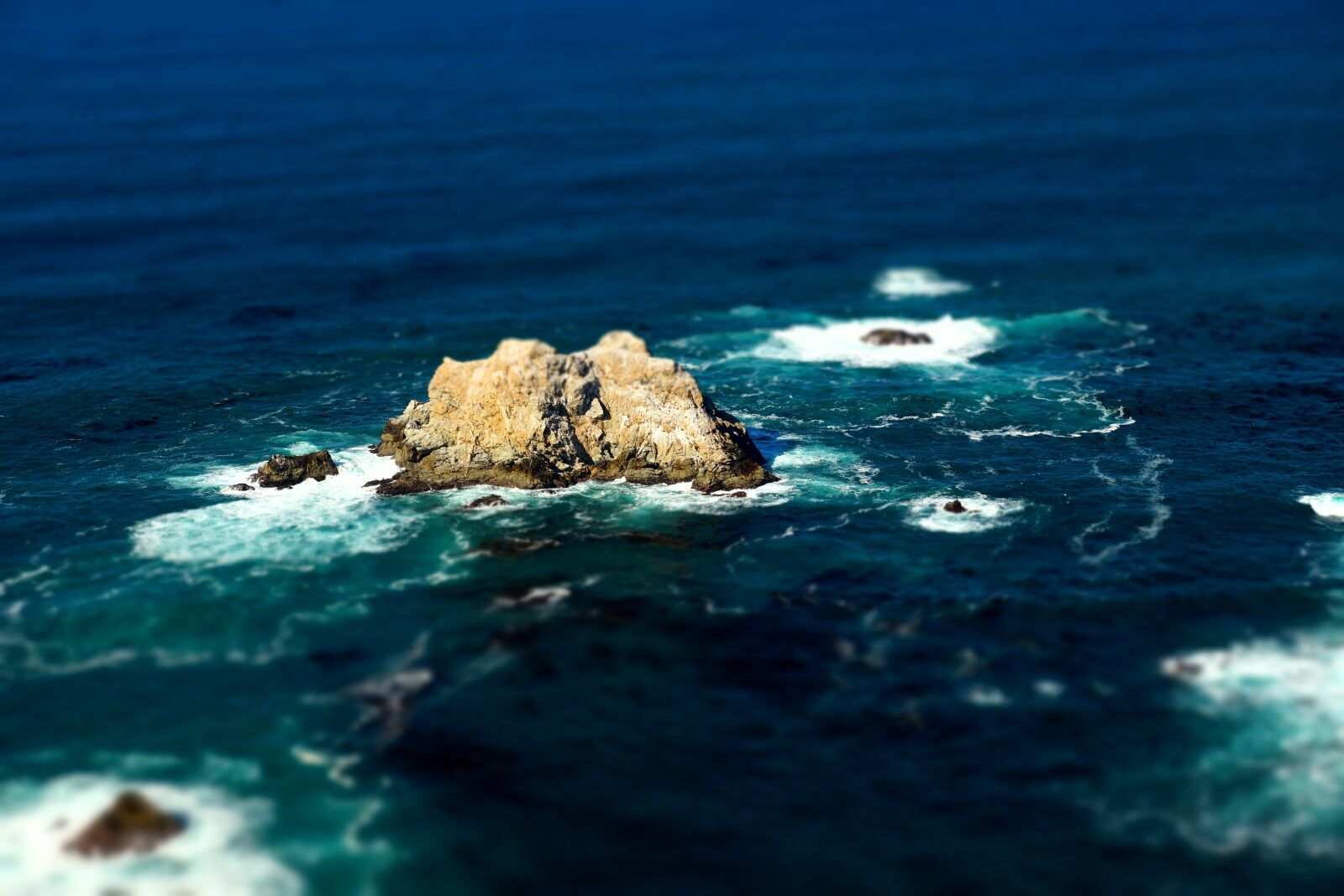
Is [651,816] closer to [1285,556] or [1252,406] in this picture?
[1285,556]

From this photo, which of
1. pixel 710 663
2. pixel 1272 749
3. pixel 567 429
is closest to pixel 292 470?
pixel 567 429

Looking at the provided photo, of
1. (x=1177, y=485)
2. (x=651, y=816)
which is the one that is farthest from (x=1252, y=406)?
(x=651, y=816)

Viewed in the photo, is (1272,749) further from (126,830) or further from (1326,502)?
(126,830)

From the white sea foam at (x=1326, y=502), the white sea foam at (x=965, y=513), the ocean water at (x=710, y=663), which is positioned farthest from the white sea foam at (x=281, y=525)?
the white sea foam at (x=1326, y=502)

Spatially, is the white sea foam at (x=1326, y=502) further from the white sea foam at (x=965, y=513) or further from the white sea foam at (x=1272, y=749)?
the white sea foam at (x=965, y=513)

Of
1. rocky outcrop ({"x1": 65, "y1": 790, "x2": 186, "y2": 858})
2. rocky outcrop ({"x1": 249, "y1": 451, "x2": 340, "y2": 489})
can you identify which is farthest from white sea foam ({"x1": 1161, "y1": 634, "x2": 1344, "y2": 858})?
rocky outcrop ({"x1": 249, "y1": 451, "x2": 340, "y2": 489})
